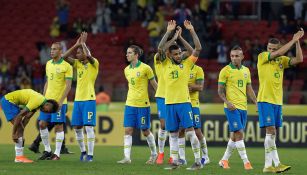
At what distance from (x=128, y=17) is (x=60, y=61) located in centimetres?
1788

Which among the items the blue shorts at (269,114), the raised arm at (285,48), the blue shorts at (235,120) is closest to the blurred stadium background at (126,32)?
the blue shorts at (235,120)

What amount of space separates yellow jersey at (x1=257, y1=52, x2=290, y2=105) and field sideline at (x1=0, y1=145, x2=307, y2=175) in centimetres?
145

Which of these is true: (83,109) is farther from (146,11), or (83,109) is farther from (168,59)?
(146,11)

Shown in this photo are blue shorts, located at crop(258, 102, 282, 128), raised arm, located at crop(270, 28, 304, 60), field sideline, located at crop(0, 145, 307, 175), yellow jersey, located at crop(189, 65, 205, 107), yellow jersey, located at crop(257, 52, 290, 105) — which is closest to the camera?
raised arm, located at crop(270, 28, 304, 60)

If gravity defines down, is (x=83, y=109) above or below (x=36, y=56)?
below

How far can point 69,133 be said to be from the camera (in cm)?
2844

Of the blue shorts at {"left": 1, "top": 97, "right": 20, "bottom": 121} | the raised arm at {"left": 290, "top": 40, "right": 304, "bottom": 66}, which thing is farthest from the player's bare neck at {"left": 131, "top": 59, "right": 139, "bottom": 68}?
the raised arm at {"left": 290, "top": 40, "right": 304, "bottom": 66}

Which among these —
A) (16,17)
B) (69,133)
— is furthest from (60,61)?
(16,17)

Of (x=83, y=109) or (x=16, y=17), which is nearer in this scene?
(x=83, y=109)

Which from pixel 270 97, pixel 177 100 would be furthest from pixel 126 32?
pixel 270 97

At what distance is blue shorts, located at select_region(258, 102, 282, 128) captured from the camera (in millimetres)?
18203

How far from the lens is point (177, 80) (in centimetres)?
1859

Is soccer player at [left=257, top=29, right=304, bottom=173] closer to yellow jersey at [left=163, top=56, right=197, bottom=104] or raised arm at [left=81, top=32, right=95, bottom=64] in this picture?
yellow jersey at [left=163, top=56, right=197, bottom=104]

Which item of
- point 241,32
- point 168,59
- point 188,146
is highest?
point 241,32
